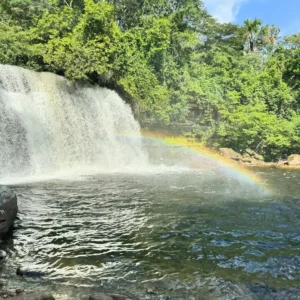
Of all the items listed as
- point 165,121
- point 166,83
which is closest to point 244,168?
point 165,121

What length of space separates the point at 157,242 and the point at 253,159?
1984cm

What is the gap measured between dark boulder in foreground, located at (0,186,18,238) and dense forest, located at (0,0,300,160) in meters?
15.1

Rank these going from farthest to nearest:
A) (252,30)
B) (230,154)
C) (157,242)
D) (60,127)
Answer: (252,30) < (230,154) < (60,127) < (157,242)

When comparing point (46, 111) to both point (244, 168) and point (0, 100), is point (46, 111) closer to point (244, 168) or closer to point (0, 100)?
point (0, 100)

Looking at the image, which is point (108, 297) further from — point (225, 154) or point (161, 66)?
point (161, 66)

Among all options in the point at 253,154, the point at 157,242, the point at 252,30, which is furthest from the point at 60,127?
the point at 252,30

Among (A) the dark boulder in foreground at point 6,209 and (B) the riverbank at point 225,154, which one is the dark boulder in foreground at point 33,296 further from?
(B) the riverbank at point 225,154

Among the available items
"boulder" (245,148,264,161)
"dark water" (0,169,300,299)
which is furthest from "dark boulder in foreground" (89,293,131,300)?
"boulder" (245,148,264,161)

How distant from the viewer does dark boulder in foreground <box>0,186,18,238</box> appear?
810cm

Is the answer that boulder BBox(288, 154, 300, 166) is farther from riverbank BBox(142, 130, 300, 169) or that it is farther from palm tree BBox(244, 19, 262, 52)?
palm tree BBox(244, 19, 262, 52)

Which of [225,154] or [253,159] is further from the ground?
[225,154]

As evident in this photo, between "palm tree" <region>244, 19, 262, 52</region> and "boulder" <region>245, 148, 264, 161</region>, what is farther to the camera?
"palm tree" <region>244, 19, 262, 52</region>

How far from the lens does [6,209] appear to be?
27.1 ft

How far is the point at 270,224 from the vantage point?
31.9 ft
